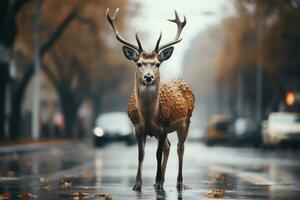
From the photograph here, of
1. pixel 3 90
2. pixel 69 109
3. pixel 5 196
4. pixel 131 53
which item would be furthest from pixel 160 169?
pixel 69 109

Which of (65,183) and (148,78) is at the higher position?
(148,78)

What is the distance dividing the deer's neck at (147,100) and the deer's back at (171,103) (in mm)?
270

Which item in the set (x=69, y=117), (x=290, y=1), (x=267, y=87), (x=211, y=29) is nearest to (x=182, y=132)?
(x=290, y=1)

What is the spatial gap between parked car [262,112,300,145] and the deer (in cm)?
3426

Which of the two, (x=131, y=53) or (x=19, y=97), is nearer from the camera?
(x=131, y=53)

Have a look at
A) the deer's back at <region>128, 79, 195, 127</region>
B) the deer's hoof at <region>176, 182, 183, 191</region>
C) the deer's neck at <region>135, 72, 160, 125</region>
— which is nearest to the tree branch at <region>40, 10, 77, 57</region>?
the deer's back at <region>128, 79, 195, 127</region>

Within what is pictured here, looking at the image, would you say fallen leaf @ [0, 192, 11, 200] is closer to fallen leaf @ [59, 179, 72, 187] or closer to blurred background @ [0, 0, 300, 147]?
fallen leaf @ [59, 179, 72, 187]

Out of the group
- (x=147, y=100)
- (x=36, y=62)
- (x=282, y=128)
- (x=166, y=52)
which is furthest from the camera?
(x=282, y=128)

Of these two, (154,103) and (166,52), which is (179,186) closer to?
(154,103)

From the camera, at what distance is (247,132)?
62062 millimetres

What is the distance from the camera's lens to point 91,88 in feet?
267

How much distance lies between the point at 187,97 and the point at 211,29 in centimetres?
9443

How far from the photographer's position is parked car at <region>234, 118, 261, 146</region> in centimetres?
6125

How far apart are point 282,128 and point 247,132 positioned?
360 inches
